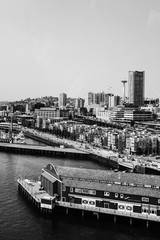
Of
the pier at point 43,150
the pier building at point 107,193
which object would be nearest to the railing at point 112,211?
the pier building at point 107,193

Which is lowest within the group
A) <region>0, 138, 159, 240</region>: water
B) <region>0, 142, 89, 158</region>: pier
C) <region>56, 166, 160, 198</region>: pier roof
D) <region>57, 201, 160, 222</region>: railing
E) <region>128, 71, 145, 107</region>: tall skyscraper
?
<region>0, 138, 159, 240</region>: water

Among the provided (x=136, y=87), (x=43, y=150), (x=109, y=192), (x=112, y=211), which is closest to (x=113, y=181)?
(x=109, y=192)

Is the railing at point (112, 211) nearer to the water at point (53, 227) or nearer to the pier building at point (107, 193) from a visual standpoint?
the pier building at point (107, 193)

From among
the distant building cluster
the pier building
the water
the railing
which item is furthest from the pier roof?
the distant building cluster

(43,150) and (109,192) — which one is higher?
(109,192)

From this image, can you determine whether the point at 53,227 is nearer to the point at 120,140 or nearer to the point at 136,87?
the point at 120,140

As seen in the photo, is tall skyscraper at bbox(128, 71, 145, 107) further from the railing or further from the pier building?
the railing

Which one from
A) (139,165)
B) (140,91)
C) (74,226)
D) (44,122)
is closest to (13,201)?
(74,226)

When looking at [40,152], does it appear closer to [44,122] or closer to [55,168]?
[55,168]
